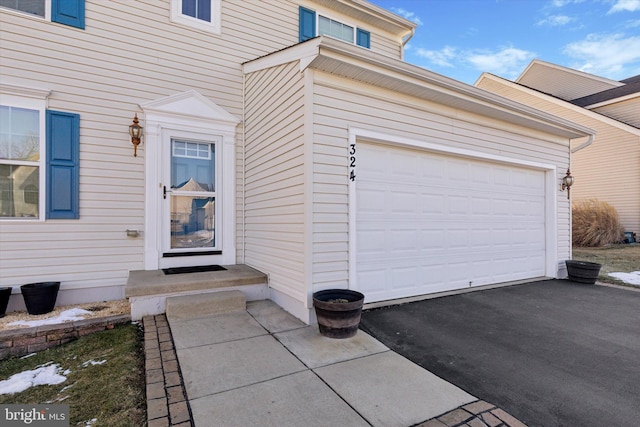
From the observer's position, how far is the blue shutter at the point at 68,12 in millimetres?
3982

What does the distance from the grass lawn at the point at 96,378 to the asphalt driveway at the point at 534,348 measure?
2113mm

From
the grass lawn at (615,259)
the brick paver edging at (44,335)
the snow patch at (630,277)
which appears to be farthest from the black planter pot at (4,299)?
the snow patch at (630,277)

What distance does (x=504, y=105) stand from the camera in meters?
4.67

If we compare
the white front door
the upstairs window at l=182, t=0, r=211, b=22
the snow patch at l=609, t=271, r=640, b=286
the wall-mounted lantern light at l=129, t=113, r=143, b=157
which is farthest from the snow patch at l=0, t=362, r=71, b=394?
the snow patch at l=609, t=271, r=640, b=286

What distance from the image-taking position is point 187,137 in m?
4.67

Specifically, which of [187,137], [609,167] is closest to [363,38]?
[187,137]

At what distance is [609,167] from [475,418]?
14427mm

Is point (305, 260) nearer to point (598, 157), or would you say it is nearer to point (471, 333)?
point (471, 333)

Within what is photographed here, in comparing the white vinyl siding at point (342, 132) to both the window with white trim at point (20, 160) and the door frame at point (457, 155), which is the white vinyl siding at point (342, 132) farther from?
the window with white trim at point (20, 160)

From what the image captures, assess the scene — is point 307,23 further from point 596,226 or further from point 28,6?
point 596,226

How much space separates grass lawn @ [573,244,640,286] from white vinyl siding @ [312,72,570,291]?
4.61 metres

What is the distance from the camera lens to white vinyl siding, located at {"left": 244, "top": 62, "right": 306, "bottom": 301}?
11.4 feet

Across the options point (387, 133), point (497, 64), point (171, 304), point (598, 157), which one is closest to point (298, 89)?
point (387, 133)

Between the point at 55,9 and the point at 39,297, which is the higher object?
the point at 55,9
